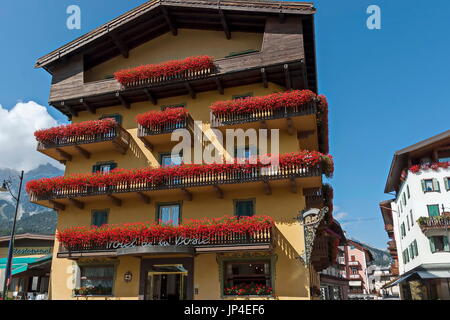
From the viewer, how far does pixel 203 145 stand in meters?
23.2

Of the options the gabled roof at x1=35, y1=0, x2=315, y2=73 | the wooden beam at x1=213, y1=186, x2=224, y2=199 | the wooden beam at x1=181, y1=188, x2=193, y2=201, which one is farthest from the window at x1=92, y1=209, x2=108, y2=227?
the gabled roof at x1=35, y1=0, x2=315, y2=73

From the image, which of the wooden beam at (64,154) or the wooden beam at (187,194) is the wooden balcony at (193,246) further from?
the wooden beam at (64,154)

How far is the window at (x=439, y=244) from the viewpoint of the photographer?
4000cm

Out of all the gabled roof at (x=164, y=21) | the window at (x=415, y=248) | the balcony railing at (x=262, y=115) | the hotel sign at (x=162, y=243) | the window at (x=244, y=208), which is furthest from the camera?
Result: the window at (x=415, y=248)

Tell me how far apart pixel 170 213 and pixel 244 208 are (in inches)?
169

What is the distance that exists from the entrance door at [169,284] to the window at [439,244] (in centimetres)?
2732

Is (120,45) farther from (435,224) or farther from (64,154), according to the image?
(435,224)

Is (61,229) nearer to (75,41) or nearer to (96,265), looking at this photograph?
(96,265)

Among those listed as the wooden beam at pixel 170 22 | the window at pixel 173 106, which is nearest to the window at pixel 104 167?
the window at pixel 173 106

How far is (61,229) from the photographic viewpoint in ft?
80.5

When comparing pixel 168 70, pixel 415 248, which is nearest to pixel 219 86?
pixel 168 70

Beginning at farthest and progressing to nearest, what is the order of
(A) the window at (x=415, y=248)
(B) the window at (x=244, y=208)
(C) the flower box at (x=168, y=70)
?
1. (A) the window at (x=415, y=248)
2. (C) the flower box at (x=168, y=70)
3. (B) the window at (x=244, y=208)

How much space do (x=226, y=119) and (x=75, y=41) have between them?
11940mm

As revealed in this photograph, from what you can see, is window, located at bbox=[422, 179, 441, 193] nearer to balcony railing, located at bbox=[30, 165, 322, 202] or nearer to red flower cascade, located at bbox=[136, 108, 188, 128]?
balcony railing, located at bbox=[30, 165, 322, 202]
